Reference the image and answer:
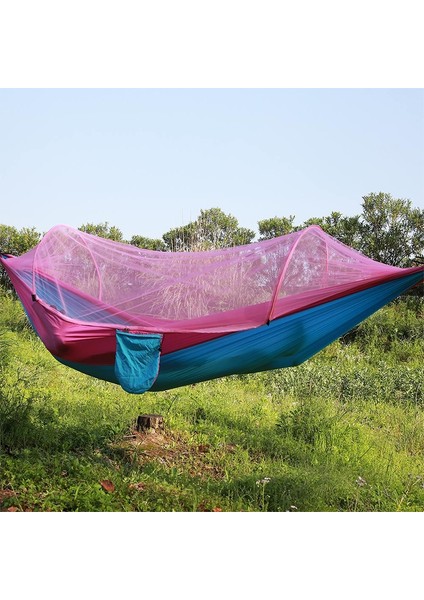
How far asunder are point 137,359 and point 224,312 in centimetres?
44

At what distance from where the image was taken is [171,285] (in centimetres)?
330

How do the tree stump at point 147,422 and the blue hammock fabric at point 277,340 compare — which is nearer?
the blue hammock fabric at point 277,340

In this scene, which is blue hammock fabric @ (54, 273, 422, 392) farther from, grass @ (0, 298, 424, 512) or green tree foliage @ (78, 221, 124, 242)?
green tree foliage @ (78, 221, 124, 242)

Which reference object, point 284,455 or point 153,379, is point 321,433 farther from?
point 153,379

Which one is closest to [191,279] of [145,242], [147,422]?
[147,422]

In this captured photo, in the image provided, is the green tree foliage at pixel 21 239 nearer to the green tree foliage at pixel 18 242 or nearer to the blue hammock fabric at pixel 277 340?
the green tree foliage at pixel 18 242

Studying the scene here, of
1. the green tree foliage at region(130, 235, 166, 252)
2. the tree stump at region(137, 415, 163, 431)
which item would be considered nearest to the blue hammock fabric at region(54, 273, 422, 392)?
the tree stump at region(137, 415, 163, 431)

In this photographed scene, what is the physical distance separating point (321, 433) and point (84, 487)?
1614mm

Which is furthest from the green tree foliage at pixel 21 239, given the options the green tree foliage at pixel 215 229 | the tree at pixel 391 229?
the tree at pixel 391 229

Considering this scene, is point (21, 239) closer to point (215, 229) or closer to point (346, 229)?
point (215, 229)

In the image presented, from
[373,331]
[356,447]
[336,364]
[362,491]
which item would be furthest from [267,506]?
[373,331]

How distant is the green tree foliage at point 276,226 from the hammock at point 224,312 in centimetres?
667

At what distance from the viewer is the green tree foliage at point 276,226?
32.5 feet

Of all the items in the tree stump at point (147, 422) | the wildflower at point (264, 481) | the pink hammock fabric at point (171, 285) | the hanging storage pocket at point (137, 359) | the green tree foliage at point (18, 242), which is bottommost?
the wildflower at point (264, 481)
